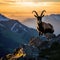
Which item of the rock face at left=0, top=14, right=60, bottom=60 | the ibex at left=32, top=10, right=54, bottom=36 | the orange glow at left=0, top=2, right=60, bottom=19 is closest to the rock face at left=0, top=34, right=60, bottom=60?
the rock face at left=0, top=14, right=60, bottom=60

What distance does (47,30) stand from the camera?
85.9 inches

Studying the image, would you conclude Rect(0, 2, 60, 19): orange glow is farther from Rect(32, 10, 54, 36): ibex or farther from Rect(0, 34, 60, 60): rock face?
Rect(0, 34, 60, 60): rock face

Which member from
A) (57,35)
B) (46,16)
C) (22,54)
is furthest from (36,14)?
(22,54)

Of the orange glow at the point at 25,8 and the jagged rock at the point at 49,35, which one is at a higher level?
the orange glow at the point at 25,8

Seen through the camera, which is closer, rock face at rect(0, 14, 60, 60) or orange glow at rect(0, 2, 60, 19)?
rock face at rect(0, 14, 60, 60)

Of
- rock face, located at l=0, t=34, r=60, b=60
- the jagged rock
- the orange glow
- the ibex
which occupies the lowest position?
Answer: rock face, located at l=0, t=34, r=60, b=60

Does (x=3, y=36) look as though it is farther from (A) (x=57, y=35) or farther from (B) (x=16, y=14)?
(A) (x=57, y=35)

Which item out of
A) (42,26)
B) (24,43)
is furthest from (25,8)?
(24,43)

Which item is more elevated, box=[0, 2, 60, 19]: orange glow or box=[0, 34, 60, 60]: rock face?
box=[0, 2, 60, 19]: orange glow

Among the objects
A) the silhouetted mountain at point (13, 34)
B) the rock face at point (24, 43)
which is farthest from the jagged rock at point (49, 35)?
the silhouetted mountain at point (13, 34)

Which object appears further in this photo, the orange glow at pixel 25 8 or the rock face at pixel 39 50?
the orange glow at pixel 25 8

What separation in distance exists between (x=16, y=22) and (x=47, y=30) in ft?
1.09

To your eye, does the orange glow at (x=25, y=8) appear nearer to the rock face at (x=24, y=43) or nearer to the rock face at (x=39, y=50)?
the rock face at (x=24, y=43)

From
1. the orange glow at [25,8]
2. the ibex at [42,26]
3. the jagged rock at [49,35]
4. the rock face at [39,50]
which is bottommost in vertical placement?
the rock face at [39,50]
